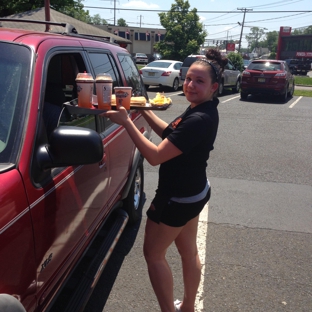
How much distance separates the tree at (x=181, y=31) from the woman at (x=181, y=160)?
37622 mm

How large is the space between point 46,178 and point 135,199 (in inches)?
98.6

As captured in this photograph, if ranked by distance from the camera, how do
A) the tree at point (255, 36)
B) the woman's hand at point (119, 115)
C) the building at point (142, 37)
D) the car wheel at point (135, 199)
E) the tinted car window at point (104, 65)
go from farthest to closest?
the tree at point (255, 36), the building at point (142, 37), the car wheel at point (135, 199), the tinted car window at point (104, 65), the woman's hand at point (119, 115)

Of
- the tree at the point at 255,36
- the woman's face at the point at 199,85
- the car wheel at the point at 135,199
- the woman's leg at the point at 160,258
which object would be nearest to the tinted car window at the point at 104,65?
the woman's face at the point at 199,85

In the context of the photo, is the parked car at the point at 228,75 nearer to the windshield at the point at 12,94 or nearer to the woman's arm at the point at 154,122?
the woman's arm at the point at 154,122

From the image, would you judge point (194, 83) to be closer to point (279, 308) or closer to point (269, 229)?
point (279, 308)

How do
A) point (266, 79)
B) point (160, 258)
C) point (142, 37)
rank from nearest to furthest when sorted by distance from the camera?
point (160, 258), point (266, 79), point (142, 37)

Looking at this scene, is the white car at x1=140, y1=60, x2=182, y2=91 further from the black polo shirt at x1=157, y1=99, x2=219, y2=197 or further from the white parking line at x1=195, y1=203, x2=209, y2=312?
the black polo shirt at x1=157, y1=99, x2=219, y2=197

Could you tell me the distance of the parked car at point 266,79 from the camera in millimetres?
15305

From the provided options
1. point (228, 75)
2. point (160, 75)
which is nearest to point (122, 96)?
point (160, 75)

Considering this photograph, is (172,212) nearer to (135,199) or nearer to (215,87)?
(215,87)

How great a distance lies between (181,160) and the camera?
2.42m

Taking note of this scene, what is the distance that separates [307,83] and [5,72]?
29272 mm

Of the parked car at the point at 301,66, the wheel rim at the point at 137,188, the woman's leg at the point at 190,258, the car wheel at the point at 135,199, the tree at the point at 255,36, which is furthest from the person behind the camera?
the tree at the point at 255,36

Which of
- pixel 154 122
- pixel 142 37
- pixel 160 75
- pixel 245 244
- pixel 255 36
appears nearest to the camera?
pixel 154 122
